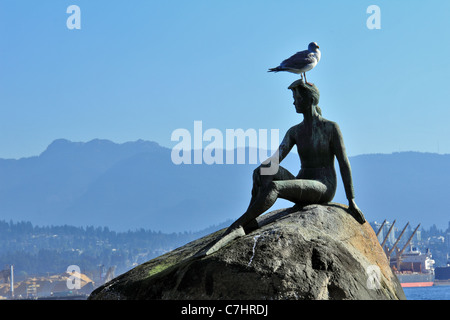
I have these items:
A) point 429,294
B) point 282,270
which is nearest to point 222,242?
point 282,270

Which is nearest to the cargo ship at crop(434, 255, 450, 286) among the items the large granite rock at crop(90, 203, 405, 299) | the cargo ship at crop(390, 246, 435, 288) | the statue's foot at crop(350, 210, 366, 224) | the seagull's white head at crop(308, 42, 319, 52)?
the cargo ship at crop(390, 246, 435, 288)

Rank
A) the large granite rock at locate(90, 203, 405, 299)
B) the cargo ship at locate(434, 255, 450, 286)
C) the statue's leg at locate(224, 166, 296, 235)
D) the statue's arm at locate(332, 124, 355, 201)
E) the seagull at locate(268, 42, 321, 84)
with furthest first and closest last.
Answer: the cargo ship at locate(434, 255, 450, 286)
the seagull at locate(268, 42, 321, 84)
the statue's arm at locate(332, 124, 355, 201)
the statue's leg at locate(224, 166, 296, 235)
the large granite rock at locate(90, 203, 405, 299)

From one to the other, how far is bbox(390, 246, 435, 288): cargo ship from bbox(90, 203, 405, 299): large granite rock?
510 ft

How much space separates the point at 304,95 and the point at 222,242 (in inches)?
144

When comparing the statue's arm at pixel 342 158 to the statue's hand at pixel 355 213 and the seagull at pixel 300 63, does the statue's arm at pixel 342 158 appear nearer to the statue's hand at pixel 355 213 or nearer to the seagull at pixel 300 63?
the statue's hand at pixel 355 213

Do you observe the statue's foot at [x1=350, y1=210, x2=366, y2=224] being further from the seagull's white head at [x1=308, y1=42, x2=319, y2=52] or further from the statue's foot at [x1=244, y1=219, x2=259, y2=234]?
the seagull's white head at [x1=308, y1=42, x2=319, y2=52]

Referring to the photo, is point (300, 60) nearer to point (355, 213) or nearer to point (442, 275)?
point (355, 213)

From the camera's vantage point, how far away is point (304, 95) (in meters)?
17.9

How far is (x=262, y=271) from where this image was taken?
1491 cm

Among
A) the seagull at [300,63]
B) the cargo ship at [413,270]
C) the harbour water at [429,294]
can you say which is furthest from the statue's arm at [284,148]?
the cargo ship at [413,270]

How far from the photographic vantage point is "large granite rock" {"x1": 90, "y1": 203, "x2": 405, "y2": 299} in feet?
48.6

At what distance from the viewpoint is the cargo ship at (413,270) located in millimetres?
171750
